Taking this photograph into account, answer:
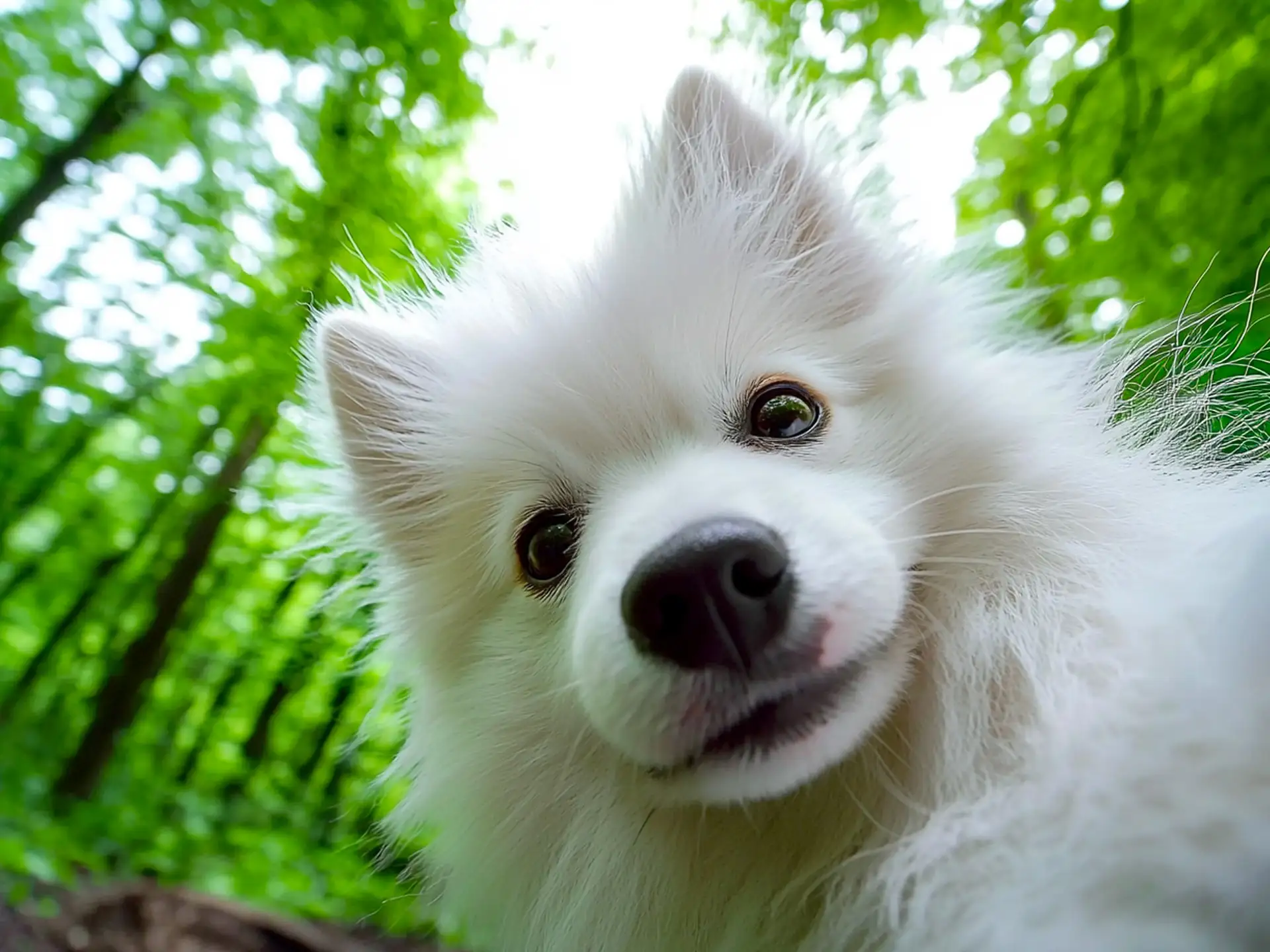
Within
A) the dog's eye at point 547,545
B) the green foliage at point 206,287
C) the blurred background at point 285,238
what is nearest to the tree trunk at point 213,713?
the blurred background at point 285,238

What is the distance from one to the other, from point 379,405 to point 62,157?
2.32m

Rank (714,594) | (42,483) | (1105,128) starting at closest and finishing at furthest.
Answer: (714,594), (1105,128), (42,483)

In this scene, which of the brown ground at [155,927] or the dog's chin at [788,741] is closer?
the dog's chin at [788,741]

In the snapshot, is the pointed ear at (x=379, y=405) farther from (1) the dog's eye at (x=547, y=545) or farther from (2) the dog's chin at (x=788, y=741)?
(2) the dog's chin at (x=788, y=741)

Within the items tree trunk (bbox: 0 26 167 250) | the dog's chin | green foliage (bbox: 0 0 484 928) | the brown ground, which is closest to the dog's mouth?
the dog's chin

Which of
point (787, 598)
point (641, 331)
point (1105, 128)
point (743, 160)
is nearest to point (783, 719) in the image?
point (787, 598)

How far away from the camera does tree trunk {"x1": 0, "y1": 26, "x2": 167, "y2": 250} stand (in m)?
2.70

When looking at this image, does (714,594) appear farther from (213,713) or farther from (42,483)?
(213,713)

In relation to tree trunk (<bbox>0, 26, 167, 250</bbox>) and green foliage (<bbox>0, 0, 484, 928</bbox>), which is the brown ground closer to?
green foliage (<bbox>0, 0, 484, 928</bbox>)

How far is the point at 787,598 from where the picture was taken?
2.43 feet

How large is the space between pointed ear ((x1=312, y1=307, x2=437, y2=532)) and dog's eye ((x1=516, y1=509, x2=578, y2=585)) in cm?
25

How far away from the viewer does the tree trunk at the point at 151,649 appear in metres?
3.40

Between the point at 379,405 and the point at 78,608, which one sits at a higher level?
the point at 379,405

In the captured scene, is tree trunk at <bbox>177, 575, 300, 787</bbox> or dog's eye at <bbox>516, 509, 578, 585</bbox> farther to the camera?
tree trunk at <bbox>177, 575, 300, 787</bbox>
